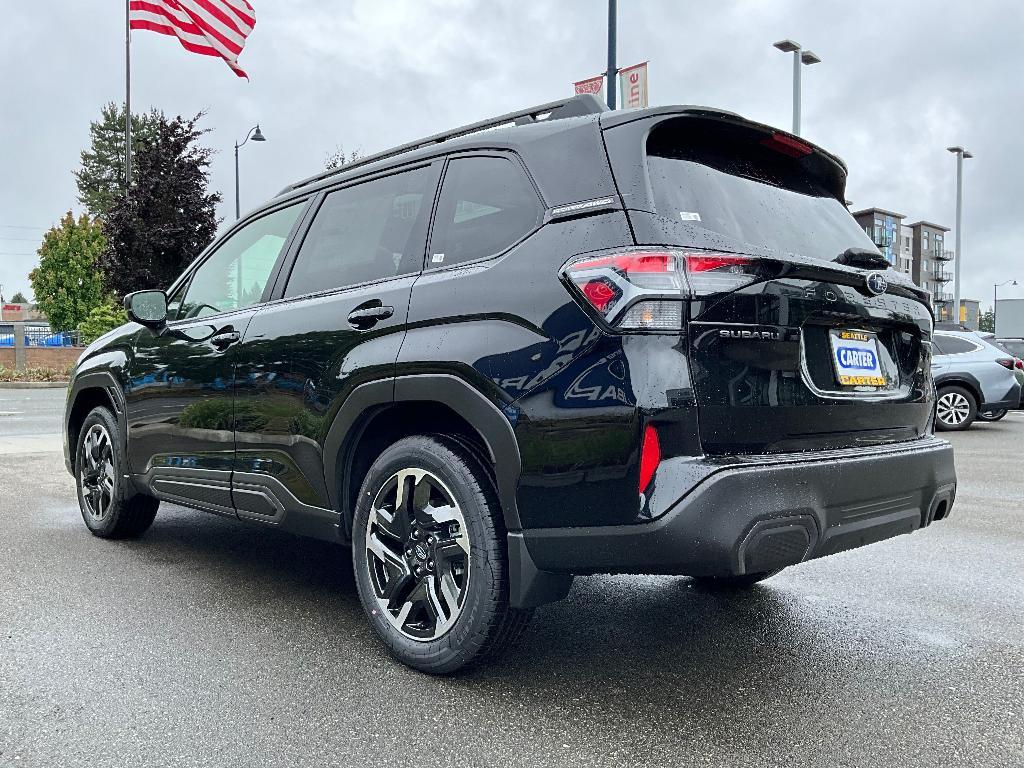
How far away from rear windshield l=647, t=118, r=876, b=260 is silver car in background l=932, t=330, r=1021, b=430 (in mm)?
11283

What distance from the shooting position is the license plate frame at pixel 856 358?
2.96 meters

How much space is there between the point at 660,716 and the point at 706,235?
145cm

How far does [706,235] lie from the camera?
9.05 ft

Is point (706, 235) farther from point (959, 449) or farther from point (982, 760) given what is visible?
point (959, 449)

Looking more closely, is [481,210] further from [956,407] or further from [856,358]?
[956,407]

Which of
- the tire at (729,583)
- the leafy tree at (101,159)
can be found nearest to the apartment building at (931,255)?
the leafy tree at (101,159)

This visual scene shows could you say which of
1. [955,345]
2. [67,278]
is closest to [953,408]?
[955,345]

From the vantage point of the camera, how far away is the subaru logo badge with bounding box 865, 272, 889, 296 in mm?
3080

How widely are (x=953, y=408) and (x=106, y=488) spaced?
40.9 feet

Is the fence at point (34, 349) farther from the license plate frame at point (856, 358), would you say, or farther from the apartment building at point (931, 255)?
the apartment building at point (931, 255)

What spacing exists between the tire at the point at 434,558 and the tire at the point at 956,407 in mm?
12532

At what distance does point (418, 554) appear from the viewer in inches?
123

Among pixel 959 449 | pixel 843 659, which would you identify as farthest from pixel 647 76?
pixel 843 659

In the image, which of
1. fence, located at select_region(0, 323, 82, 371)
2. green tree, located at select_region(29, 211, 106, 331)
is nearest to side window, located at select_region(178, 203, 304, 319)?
fence, located at select_region(0, 323, 82, 371)
